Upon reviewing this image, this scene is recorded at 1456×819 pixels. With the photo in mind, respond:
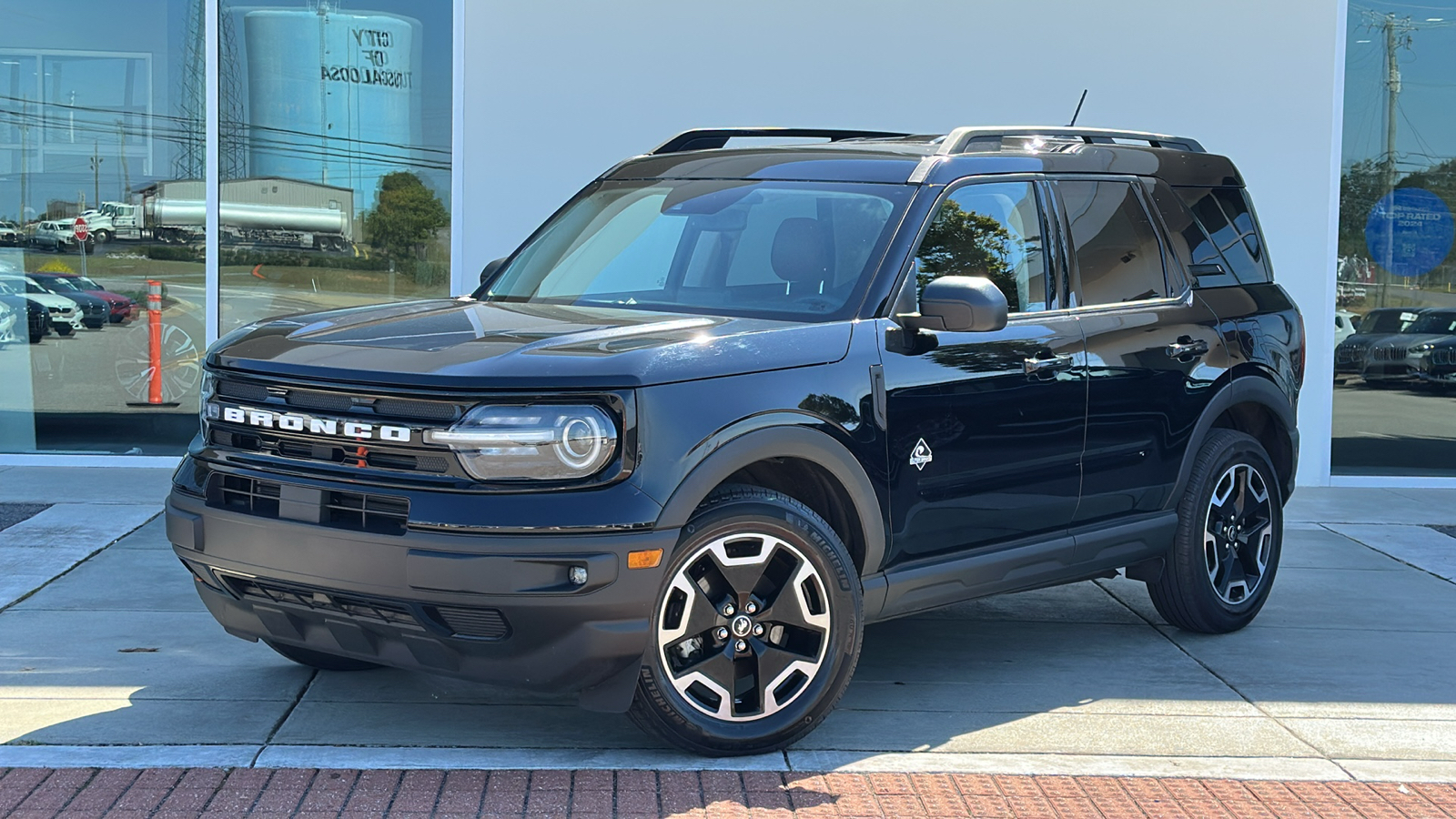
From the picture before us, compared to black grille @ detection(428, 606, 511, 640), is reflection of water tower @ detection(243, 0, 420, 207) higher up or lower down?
higher up

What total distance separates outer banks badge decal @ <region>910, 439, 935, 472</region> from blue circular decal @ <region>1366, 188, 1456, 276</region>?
22.7 ft

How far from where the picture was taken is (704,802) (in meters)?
4.21

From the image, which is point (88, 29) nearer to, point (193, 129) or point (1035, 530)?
point (193, 129)

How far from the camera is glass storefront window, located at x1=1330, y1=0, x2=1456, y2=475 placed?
10.5 metres

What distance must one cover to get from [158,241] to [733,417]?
711cm

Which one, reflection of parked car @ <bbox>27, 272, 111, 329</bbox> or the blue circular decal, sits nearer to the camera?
reflection of parked car @ <bbox>27, 272, 111, 329</bbox>

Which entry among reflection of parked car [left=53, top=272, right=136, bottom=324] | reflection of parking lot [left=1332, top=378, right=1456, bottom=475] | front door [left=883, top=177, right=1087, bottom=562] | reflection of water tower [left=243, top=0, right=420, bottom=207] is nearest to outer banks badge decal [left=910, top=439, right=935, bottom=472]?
front door [left=883, top=177, right=1087, bottom=562]

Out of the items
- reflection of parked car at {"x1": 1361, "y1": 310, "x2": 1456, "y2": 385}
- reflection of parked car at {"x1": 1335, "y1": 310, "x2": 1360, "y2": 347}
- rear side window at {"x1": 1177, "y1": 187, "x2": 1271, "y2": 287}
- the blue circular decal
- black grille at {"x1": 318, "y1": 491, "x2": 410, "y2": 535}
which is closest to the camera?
black grille at {"x1": 318, "y1": 491, "x2": 410, "y2": 535}

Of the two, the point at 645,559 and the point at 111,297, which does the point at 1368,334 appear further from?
the point at 111,297

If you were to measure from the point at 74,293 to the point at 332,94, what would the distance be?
2212 millimetres

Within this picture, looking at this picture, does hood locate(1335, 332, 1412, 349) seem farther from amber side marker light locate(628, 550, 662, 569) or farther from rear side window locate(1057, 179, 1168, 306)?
amber side marker light locate(628, 550, 662, 569)

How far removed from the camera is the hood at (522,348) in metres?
4.16

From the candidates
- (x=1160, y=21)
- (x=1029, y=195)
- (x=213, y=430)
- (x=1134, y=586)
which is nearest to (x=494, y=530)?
(x=213, y=430)

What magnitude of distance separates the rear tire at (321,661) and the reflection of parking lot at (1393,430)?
764cm
